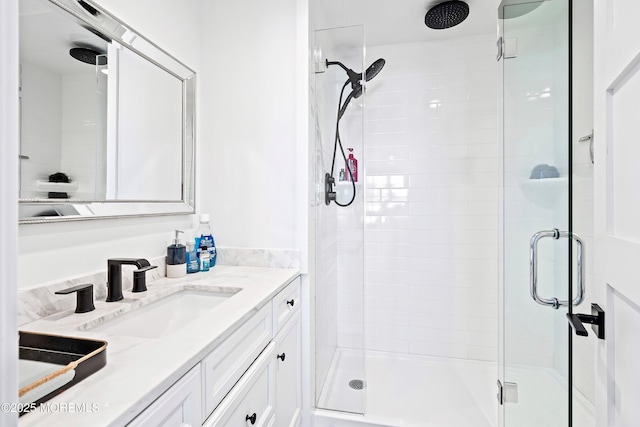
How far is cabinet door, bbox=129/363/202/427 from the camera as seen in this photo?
60 centimetres

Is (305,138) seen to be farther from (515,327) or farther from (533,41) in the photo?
(515,327)

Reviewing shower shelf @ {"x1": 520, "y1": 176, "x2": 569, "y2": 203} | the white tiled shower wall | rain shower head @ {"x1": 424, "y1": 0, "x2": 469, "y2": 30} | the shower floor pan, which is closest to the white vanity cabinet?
the shower floor pan

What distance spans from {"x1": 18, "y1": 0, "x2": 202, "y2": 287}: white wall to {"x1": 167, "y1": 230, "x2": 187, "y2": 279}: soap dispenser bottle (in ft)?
0.21

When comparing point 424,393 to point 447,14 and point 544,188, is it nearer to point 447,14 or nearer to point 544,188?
point 544,188

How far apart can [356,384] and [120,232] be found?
1530mm

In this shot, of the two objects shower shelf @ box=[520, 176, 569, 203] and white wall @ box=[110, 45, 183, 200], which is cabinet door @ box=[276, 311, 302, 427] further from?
shower shelf @ box=[520, 176, 569, 203]

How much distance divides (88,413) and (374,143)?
237 centimetres

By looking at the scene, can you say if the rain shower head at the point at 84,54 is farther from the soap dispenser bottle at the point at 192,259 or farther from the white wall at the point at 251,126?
the soap dispenser bottle at the point at 192,259

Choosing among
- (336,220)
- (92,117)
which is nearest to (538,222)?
(336,220)

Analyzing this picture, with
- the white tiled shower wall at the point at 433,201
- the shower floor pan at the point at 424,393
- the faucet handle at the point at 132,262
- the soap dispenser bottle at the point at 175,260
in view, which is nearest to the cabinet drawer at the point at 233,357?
the faucet handle at the point at 132,262

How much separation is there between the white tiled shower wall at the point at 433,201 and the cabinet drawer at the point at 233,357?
1176mm

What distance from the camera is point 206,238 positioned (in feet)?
5.38

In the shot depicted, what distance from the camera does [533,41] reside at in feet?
4.22

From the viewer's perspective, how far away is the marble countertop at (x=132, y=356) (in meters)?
0.53
